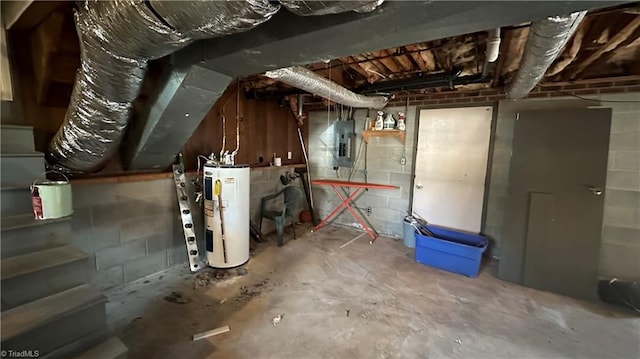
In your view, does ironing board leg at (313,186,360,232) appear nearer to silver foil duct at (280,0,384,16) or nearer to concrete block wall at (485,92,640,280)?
concrete block wall at (485,92,640,280)

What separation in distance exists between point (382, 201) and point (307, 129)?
187cm

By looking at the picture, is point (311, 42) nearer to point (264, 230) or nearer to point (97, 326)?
point (97, 326)

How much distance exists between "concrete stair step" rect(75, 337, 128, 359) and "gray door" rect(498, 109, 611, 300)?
134 inches

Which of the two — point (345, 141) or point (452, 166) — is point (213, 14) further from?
point (345, 141)

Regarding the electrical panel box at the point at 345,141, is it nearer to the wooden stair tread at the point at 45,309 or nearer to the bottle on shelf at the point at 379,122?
the bottle on shelf at the point at 379,122

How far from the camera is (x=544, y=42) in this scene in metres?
1.51

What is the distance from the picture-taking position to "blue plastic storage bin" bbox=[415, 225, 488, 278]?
3018 millimetres

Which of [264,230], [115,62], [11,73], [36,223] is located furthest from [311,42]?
[264,230]

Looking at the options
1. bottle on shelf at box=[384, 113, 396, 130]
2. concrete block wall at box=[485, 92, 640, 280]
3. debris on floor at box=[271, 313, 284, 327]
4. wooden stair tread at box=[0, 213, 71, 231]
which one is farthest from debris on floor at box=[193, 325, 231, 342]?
concrete block wall at box=[485, 92, 640, 280]

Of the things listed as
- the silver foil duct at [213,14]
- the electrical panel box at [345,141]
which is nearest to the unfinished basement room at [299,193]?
the silver foil duct at [213,14]

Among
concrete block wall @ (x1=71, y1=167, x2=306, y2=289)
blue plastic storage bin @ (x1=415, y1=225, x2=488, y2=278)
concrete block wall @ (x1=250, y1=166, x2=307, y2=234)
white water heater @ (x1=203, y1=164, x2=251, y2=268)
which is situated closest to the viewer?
concrete block wall @ (x1=71, y1=167, x2=306, y2=289)

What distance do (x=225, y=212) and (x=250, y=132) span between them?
154 centimetres

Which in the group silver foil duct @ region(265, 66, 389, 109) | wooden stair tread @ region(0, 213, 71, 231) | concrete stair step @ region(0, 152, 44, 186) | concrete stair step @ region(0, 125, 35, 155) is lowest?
wooden stair tread @ region(0, 213, 71, 231)

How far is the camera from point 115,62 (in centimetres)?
144
